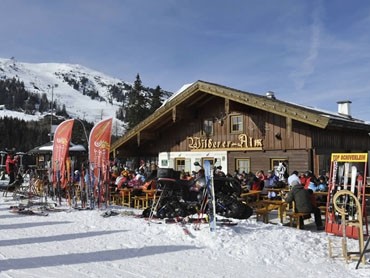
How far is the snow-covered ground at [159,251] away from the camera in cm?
546

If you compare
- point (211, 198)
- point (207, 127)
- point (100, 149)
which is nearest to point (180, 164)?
point (207, 127)

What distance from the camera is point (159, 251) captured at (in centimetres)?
641

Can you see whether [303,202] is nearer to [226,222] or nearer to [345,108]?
[226,222]

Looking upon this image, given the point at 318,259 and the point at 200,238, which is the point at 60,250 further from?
the point at 318,259

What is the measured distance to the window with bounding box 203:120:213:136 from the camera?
54.6 feet

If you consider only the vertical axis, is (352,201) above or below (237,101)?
below

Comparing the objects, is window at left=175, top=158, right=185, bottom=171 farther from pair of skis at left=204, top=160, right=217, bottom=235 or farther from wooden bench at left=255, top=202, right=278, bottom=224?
pair of skis at left=204, top=160, right=217, bottom=235

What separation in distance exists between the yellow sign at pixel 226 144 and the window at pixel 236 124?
0.35 m

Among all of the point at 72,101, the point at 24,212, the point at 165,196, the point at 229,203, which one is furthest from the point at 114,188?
the point at 72,101

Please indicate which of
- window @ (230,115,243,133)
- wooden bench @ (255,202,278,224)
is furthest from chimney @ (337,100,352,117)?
wooden bench @ (255,202,278,224)

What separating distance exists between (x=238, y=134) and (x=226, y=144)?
674mm

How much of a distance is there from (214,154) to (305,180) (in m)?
4.88

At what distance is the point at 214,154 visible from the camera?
16.5m

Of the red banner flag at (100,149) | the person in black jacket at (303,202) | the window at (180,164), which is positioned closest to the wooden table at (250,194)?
the person in black jacket at (303,202)
